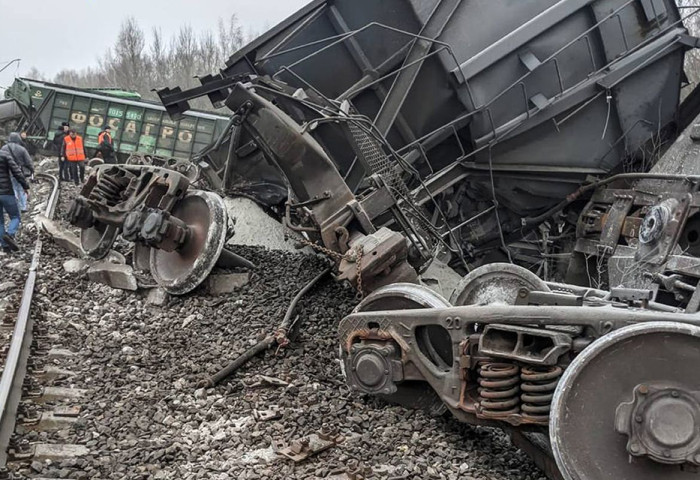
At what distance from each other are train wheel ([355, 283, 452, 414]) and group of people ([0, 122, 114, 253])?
561 cm

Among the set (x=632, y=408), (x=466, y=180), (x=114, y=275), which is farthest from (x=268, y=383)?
(x=466, y=180)

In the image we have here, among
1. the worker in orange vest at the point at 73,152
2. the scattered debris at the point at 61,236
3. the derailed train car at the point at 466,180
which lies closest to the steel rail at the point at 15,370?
the derailed train car at the point at 466,180

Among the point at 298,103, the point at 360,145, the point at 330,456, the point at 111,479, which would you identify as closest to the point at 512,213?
the point at 360,145

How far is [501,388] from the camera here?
2854mm

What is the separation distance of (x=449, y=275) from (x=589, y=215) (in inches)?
67.7

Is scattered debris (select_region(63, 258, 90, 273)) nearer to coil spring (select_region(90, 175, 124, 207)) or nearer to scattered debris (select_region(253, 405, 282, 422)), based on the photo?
coil spring (select_region(90, 175, 124, 207))

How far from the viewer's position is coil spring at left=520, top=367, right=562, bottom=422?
2691mm

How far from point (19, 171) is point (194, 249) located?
170 inches

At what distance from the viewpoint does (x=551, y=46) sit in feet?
22.0

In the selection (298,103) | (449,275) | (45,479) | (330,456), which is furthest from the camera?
(449,275)

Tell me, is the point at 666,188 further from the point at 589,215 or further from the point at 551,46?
the point at 551,46

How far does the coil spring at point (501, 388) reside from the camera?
2.83m

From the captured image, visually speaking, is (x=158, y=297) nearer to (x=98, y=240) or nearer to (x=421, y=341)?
(x=98, y=240)

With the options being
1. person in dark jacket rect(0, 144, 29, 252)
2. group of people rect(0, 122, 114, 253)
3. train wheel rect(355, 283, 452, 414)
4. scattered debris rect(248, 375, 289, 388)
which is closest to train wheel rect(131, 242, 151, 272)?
group of people rect(0, 122, 114, 253)
